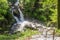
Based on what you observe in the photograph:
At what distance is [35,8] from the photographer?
14477 millimetres

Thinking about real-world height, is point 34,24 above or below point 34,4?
below

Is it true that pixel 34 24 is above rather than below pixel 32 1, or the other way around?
below

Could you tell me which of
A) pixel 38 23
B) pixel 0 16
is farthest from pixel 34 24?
pixel 0 16

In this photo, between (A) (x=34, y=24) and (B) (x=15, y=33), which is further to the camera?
(A) (x=34, y=24)

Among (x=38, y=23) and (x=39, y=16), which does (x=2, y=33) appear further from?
(x=39, y=16)

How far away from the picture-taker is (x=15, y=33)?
11.4 meters

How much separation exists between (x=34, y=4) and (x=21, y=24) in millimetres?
2510

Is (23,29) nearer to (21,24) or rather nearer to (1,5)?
(21,24)

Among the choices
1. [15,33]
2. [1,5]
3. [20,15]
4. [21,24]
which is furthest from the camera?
[20,15]

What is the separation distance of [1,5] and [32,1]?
4.37m

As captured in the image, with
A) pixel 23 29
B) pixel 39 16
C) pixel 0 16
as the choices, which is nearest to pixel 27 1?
pixel 39 16

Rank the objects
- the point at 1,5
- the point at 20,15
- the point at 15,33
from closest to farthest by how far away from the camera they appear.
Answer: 1. the point at 1,5
2. the point at 15,33
3. the point at 20,15

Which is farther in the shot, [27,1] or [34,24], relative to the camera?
[27,1]

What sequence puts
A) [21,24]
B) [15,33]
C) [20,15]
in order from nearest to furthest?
[15,33] < [21,24] < [20,15]
